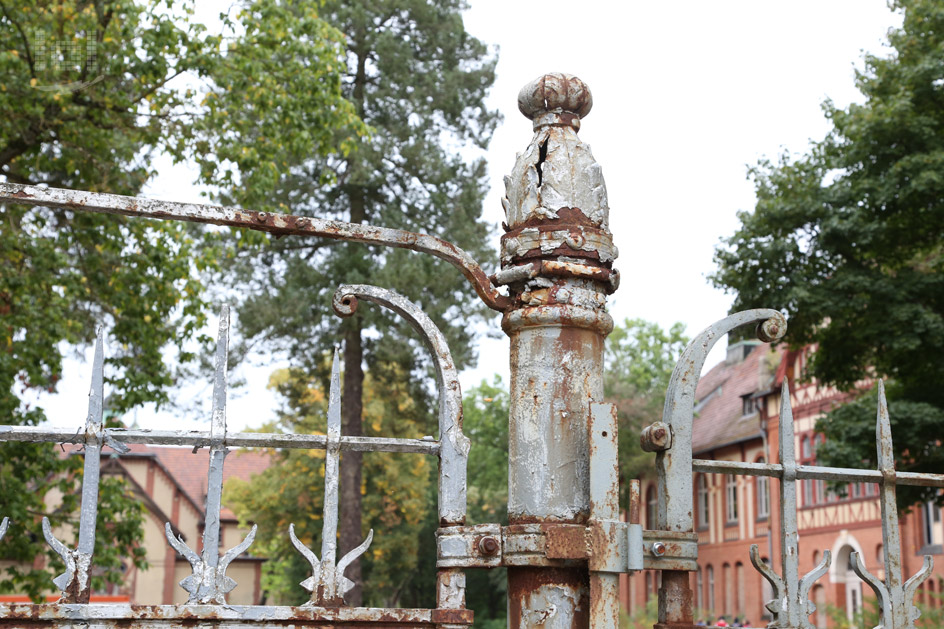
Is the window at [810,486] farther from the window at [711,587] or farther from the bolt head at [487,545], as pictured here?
the bolt head at [487,545]

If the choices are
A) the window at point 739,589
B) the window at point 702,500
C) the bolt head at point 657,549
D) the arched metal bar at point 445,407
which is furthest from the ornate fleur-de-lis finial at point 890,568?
the window at point 702,500

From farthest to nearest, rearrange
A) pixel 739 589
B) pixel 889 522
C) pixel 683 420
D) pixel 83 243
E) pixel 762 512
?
1. pixel 739 589
2. pixel 762 512
3. pixel 83 243
4. pixel 889 522
5. pixel 683 420

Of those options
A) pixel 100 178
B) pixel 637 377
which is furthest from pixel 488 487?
pixel 100 178

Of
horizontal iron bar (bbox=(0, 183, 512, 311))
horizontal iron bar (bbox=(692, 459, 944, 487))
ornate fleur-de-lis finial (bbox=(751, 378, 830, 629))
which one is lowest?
ornate fleur-de-lis finial (bbox=(751, 378, 830, 629))

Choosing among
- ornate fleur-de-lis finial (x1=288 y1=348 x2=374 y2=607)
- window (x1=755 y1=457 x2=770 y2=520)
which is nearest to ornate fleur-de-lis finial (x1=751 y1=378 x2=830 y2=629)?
ornate fleur-de-lis finial (x1=288 y1=348 x2=374 y2=607)

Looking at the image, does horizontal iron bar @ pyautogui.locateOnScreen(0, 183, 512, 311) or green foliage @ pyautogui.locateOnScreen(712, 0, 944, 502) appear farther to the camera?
green foliage @ pyautogui.locateOnScreen(712, 0, 944, 502)

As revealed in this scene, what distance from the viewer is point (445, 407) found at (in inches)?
96.8

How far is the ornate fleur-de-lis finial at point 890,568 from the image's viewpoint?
2.68m

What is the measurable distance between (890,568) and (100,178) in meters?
10.8

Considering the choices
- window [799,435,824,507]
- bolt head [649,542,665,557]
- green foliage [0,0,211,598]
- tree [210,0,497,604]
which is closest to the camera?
bolt head [649,542,665,557]

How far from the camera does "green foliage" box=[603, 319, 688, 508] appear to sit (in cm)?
3507

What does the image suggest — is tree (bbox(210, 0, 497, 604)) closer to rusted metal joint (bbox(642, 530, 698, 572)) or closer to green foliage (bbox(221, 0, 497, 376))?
green foliage (bbox(221, 0, 497, 376))

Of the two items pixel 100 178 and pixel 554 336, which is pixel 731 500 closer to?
pixel 100 178

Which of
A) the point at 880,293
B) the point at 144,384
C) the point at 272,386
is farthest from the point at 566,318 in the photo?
the point at 272,386
